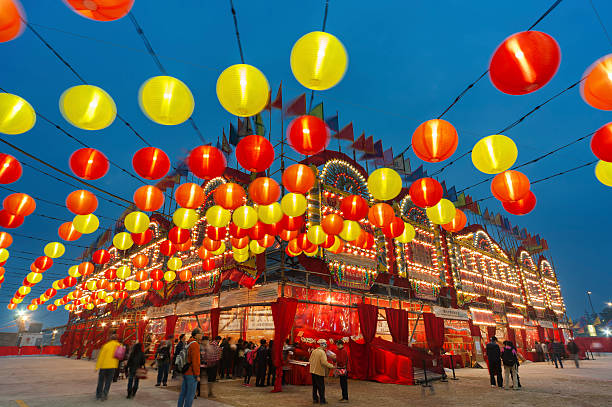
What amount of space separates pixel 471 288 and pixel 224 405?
21.1 meters

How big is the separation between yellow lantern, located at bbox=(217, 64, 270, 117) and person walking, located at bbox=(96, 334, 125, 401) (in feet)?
20.5

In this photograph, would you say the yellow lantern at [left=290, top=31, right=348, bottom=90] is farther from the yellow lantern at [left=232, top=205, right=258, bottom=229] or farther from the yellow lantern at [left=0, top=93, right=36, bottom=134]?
the yellow lantern at [left=232, top=205, right=258, bottom=229]

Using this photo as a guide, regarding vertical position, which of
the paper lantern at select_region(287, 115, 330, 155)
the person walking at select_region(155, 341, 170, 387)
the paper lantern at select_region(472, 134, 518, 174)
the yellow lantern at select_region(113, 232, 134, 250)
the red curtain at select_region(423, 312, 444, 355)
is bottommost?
the person walking at select_region(155, 341, 170, 387)

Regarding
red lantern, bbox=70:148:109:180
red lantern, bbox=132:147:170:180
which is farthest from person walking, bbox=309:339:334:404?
red lantern, bbox=70:148:109:180

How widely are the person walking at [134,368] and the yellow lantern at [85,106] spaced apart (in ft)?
20.1

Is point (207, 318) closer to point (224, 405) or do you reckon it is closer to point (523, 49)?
point (224, 405)

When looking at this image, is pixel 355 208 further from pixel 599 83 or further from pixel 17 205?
pixel 17 205

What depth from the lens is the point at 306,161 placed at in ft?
52.5

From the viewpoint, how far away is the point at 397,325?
13.7 meters

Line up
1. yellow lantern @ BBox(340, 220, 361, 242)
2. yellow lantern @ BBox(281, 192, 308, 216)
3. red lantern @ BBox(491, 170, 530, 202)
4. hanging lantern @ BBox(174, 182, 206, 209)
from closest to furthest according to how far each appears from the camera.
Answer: red lantern @ BBox(491, 170, 530, 202) → hanging lantern @ BBox(174, 182, 206, 209) → yellow lantern @ BBox(281, 192, 308, 216) → yellow lantern @ BBox(340, 220, 361, 242)

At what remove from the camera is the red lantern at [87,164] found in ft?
21.1

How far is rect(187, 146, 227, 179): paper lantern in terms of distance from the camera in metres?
7.00

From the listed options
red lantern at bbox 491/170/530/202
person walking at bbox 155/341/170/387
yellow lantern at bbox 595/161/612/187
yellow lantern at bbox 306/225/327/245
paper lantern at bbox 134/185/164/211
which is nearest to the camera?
yellow lantern at bbox 595/161/612/187

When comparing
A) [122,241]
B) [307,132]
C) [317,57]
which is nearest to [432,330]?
[307,132]
